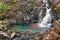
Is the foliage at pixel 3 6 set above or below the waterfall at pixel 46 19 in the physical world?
above

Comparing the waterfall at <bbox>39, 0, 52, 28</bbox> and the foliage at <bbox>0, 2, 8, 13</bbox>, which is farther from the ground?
the foliage at <bbox>0, 2, 8, 13</bbox>

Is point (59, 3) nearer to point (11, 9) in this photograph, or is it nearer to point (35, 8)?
point (35, 8)

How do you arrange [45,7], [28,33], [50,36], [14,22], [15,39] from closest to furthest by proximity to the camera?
[50,36] < [15,39] < [28,33] < [14,22] < [45,7]

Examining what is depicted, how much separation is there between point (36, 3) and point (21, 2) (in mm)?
2455

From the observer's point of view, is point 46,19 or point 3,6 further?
point 3,6

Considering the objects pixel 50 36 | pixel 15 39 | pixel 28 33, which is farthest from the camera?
pixel 28 33

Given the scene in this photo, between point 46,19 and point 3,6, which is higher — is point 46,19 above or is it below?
below

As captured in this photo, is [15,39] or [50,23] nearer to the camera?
[15,39]

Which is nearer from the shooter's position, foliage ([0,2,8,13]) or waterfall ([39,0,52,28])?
waterfall ([39,0,52,28])

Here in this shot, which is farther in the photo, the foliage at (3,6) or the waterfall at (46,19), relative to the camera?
the foliage at (3,6)

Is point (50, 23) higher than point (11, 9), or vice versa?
point (11, 9)

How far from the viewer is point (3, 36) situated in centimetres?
2538

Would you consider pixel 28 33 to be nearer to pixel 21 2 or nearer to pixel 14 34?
pixel 14 34

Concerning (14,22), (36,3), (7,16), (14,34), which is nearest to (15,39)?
(14,34)
